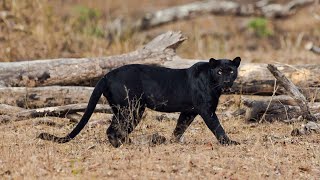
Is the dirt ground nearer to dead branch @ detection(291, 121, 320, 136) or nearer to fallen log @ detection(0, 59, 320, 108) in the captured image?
dead branch @ detection(291, 121, 320, 136)

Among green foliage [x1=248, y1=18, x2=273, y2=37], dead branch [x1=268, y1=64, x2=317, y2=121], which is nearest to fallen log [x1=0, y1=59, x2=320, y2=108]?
dead branch [x1=268, y1=64, x2=317, y2=121]

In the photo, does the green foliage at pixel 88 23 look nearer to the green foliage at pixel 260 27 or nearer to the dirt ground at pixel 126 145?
the dirt ground at pixel 126 145

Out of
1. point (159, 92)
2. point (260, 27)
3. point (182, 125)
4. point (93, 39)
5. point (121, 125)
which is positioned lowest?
point (260, 27)

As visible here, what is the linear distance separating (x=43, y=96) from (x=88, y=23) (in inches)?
263

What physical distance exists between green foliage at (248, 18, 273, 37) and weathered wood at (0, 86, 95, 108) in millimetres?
10392

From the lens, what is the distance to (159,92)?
8.43 m

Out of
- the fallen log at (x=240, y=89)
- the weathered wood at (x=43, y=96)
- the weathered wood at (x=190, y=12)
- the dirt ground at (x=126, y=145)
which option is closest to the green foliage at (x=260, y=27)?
the weathered wood at (x=190, y=12)

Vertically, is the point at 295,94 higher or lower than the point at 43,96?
higher

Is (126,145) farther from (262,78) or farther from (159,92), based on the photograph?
(262,78)

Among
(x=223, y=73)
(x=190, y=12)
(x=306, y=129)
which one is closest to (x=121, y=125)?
(x=223, y=73)

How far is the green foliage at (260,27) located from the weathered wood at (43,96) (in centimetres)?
1039

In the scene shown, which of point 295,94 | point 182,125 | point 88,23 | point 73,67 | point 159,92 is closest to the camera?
point 159,92

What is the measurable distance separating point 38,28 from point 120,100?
7.31 meters

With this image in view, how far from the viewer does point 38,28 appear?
15.1 meters
